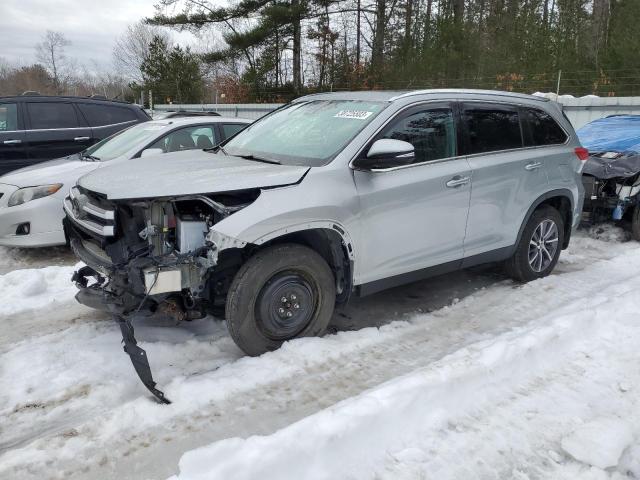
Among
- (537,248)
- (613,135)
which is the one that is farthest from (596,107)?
(537,248)

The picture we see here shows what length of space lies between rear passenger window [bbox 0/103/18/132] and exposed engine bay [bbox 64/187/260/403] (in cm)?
553

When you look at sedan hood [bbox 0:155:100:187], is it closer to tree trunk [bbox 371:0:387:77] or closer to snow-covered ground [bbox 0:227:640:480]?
snow-covered ground [bbox 0:227:640:480]

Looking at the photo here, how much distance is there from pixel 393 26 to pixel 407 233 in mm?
21398

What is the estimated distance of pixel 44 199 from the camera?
5.80 meters

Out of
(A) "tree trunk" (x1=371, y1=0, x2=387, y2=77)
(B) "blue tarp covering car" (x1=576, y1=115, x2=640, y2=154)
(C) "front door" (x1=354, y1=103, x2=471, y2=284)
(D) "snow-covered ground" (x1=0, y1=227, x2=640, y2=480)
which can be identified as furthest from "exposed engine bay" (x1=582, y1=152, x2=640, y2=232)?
(A) "tree trunk" (x1=371, y1=0, x2=387, y2=77)

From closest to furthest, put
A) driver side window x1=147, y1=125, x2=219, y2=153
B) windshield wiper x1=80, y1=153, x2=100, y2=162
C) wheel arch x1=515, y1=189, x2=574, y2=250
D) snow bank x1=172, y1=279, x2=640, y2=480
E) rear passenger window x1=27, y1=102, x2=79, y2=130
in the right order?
snow bank x1=172, y1=279, x2=640, y2=480
wheel arch x1=515, y1=189, x2=574, y2=250
windshield wiper x1=80, y1=153, x2=100, y2=162
driver side window x1=147, y1=125, x2=219, y2=153
rear passenger window x1=27, y1=102, x2=79, y2=130

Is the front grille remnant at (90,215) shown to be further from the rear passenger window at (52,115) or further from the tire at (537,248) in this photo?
the rear passenger window at (52,115)

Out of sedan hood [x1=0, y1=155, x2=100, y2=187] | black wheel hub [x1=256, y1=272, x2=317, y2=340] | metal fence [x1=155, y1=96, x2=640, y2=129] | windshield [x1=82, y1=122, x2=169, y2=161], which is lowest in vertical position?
black wheel hub [x1=256, y1=272, x2=317, y2=340]

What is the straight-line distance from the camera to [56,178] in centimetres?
593

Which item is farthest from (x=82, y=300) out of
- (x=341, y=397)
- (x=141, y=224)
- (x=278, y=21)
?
(x=278, y=21)

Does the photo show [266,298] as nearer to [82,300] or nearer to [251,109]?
Result: [82,300]

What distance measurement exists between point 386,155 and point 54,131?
21.2 feet

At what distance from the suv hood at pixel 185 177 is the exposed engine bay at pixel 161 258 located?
7cm

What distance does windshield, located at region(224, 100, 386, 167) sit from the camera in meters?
3.90
